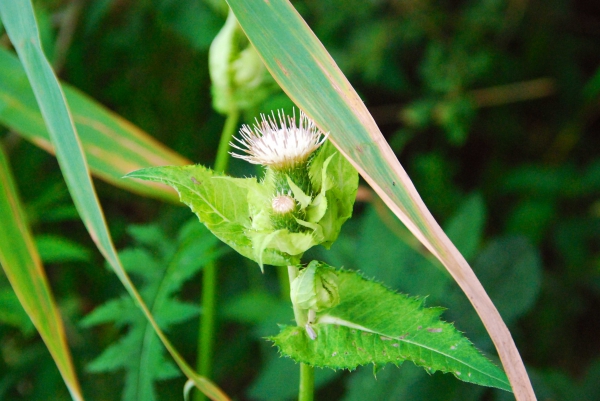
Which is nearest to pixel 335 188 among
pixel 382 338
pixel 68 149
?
pixel 382 338

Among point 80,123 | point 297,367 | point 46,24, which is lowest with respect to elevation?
point 297,367

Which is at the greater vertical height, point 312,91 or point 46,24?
point 46,24

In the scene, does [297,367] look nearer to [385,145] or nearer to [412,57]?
[385,145]

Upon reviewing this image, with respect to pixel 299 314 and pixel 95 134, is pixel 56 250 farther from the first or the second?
pixel 299 314

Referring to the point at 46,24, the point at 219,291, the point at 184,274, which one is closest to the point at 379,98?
the point at 219,291

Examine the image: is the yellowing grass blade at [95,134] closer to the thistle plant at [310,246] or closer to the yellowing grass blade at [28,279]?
the yellowing grass blade at [28,279]

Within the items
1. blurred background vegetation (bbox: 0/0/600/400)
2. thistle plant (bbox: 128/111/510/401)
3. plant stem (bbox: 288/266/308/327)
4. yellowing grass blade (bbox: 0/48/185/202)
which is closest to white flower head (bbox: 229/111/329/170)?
thistle plant (bbox: 128/111/510/401)

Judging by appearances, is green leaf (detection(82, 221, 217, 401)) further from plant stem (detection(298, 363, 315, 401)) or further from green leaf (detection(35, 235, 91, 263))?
plant stem (detection(298, 363, 315, 401))
